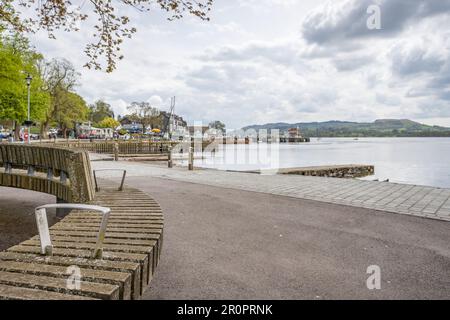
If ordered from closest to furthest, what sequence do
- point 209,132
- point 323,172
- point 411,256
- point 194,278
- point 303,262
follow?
point 194,278, point 303,262, point 411,256, point 323,172, point 209,132

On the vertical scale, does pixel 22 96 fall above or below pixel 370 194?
above

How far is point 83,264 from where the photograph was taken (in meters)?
2.22

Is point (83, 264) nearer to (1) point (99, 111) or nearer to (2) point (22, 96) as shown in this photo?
(2) point (22, 96)

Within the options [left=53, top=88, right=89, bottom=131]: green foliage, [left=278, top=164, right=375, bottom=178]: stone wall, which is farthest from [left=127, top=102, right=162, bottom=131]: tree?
[left=278, top=164, right=375, bottom=178]: stone wall

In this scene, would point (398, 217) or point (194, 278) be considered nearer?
point (194, 278)

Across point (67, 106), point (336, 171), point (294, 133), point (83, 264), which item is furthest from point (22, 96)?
point (294, 133)

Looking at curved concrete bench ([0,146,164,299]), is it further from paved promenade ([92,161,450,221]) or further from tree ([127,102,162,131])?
tree ([127,102,162,131])

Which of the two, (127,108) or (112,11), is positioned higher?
(127,108)

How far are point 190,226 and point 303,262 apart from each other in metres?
2.18

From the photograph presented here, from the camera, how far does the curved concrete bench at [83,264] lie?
6.17 ft

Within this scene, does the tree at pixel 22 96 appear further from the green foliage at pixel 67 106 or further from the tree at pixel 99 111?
the tree at pixel 99 111
